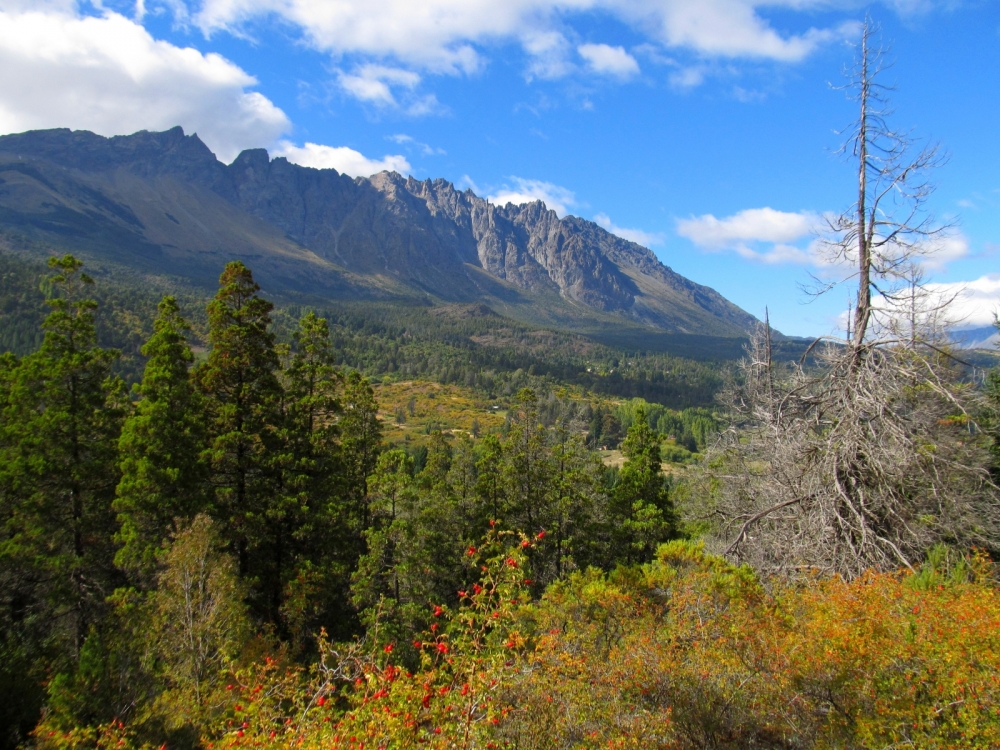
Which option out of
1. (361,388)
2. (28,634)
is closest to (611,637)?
(361,388)

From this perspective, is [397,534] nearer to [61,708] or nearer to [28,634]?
[28,634]

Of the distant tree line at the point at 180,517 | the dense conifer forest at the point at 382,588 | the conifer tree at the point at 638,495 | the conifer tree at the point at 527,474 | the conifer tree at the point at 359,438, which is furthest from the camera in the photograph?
the conifer tree at the point at 638,495

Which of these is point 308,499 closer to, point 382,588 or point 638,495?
point 382,588

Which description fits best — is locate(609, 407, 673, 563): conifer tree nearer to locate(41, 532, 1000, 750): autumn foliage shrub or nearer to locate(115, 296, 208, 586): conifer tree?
locate(41, 532, 1000, 750): autumn foliage shrub

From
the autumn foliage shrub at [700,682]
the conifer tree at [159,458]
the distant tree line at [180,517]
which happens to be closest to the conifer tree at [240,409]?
the distant tree line at [180,517]

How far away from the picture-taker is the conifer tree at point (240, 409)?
1692 centimetres

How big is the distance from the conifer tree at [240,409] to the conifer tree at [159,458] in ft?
2.03

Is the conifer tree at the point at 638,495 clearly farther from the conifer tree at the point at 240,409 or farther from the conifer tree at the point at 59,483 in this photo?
the conifer tree at the point at 59,483

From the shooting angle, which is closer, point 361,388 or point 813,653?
point 813,653

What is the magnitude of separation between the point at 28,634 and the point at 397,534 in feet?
36.0

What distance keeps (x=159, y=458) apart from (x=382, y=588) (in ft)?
30.4

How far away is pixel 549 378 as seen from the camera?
195m

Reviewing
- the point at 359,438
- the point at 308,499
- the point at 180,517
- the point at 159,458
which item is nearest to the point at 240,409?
the point at 159,458

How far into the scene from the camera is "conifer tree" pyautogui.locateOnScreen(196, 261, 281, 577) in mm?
16922
